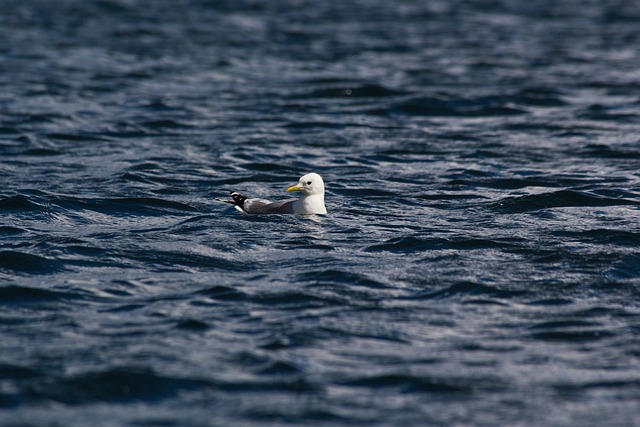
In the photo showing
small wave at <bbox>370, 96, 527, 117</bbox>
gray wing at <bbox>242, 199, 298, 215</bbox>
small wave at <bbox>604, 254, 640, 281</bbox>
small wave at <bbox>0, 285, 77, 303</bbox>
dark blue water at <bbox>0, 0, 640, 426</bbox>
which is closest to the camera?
dark blue water at <bbox>0, 0, 640, 426</bbox>

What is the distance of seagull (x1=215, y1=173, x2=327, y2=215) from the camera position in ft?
46.1

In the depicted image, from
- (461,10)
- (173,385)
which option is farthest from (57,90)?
(461,10)

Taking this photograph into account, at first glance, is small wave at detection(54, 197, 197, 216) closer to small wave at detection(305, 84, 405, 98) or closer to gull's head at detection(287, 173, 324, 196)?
gull's head at detection(287, 173, 324, 196)

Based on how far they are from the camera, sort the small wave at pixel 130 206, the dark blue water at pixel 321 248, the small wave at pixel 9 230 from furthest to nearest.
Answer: the small wave at pixel 130 206, the small wave at pixel 9 230, the dark blue water at pixel 321 248

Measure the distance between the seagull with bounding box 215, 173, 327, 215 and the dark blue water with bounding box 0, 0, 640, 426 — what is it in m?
0.23

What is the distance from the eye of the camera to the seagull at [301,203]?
14.1 m

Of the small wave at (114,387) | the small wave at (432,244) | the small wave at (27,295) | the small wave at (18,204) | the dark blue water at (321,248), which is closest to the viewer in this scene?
the small wave at (114,387)

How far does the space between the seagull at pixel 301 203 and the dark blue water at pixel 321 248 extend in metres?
0.23

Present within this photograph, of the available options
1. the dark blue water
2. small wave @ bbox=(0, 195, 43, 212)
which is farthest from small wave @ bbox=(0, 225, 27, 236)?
small wave @ bbox=(0, 195, 43, 212)

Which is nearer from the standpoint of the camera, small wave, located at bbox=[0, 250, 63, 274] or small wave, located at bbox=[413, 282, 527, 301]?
small wave, located at bbox=[413, 282, 527, 301]

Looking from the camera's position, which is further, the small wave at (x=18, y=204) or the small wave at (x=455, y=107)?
the small wave at (x=455, y=107)

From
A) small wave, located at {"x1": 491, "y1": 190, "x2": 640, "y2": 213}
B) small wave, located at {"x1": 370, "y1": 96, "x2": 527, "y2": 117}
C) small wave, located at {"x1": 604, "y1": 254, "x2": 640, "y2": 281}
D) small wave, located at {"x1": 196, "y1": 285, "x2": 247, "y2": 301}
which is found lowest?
small wave, located at {"x1": 370, "y1": 96, "x2": 527, "y2": 117}

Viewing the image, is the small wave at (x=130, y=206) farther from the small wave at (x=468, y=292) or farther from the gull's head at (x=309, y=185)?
the small wave at (x=468, y=292)

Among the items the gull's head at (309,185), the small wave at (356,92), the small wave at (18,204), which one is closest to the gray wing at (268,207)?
the gull's head at (309,185)
